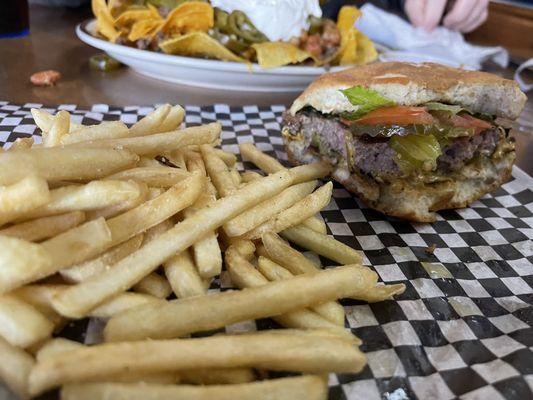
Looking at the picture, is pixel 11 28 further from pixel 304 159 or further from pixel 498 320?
pixel 498 320

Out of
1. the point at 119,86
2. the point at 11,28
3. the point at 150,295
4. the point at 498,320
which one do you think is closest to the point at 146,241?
the point at 150,295

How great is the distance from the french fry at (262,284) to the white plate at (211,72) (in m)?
2.06

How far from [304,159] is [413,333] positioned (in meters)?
1.13

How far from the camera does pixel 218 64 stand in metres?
3.23

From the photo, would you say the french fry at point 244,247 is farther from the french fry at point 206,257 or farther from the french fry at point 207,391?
the french fry at point 207,391

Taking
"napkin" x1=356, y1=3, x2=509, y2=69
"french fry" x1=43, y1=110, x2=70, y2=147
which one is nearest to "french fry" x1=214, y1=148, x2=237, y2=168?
"french fry" x1=43, y1=110, x2=70, y2=147

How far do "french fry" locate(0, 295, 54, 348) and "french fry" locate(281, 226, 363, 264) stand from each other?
86 cm

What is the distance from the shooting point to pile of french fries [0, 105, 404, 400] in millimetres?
1061

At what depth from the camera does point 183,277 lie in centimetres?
136

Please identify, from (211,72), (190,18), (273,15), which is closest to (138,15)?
(190,18)

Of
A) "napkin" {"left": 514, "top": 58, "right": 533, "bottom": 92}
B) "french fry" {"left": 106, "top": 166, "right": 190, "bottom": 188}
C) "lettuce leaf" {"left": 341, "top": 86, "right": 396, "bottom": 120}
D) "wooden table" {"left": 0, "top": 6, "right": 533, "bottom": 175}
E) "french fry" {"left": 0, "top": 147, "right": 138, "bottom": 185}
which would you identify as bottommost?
"wooden table" {"left": 0, "top": 6, "right": 533, "bottom": 175}

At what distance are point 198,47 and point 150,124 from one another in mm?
1744

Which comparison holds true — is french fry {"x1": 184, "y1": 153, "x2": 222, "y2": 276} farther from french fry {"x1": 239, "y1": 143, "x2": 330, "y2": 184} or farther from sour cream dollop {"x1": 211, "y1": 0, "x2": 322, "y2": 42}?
sour cream dollop {"x1": 211, "y1": 0, "x2": 322, "y2": 42}

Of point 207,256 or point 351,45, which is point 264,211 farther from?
point 351,45
